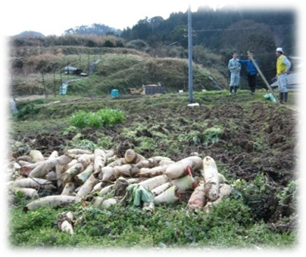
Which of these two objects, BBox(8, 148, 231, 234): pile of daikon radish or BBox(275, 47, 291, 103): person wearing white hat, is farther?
BBox(275, 47, 291, 103): person wearing white hat

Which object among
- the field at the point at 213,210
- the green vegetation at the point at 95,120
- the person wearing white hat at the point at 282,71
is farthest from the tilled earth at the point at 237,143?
the person wearing white hat at the point at 282,71

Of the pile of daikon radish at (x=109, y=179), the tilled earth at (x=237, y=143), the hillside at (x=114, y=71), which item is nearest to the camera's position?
the pile of daikon radish at (x=109, y=179)

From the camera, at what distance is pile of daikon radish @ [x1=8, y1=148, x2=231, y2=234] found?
4.95 metres

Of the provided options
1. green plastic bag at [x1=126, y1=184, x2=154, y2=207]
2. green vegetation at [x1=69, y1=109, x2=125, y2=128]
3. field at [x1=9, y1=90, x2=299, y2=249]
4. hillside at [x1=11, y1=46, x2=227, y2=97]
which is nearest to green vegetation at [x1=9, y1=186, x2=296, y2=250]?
field at [x1=9, y1=90, x2=299, y2=249]

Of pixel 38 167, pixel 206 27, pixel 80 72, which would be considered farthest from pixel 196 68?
pixel 38 167

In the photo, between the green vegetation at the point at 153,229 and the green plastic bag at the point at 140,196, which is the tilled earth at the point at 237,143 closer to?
the green vegetation at the point at 153,229

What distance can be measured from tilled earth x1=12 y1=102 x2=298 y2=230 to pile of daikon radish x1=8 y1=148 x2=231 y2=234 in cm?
55

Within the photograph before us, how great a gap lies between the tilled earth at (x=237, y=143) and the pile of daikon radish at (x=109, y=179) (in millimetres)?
547

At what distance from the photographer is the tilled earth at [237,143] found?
5680 millimetres

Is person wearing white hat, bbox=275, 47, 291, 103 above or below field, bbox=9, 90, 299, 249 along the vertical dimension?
above

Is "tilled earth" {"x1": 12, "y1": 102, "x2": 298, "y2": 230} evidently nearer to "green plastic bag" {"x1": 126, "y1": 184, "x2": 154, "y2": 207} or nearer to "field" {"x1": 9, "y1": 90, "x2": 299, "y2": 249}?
"field" {"x1": 9, "y1": 90, "x2": 299, "y2": 249}

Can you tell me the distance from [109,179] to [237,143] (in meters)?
3.04

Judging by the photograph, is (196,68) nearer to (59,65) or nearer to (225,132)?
(59,65)

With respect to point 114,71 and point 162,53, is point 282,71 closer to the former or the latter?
point 114,71
